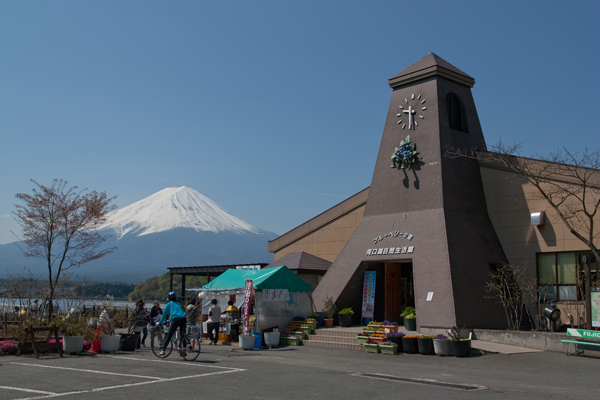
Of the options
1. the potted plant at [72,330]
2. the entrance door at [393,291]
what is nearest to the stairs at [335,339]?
the entrance door at [393,291]

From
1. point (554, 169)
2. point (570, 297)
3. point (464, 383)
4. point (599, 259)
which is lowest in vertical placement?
point (464, 383)

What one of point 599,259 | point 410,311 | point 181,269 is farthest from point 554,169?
point 181,269

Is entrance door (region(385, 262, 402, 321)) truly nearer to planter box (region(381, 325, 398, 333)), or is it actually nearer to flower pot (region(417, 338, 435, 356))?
planter box (region(381, 325, 398, 333))

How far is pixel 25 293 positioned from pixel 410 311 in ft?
41.8

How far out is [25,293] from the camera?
55.0ft

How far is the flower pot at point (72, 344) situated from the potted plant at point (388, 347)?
340 inches

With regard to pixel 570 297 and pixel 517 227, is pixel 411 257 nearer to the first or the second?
pixel 517 227

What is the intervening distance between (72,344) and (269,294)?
24.4 feet

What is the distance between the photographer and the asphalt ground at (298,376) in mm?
9562

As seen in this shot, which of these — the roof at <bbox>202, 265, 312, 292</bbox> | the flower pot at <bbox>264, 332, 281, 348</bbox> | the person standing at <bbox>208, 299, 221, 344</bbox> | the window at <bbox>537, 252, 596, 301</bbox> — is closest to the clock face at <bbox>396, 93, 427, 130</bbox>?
the window at <bbox>537, 252, 596, 301</bbox>

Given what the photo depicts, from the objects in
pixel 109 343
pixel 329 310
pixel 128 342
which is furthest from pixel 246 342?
pixel 329 310

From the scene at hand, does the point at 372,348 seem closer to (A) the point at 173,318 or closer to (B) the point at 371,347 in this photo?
(B) the point at 371,347

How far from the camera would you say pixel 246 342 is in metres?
18.4

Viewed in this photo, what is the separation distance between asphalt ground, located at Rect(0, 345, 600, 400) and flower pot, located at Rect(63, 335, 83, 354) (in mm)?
291
